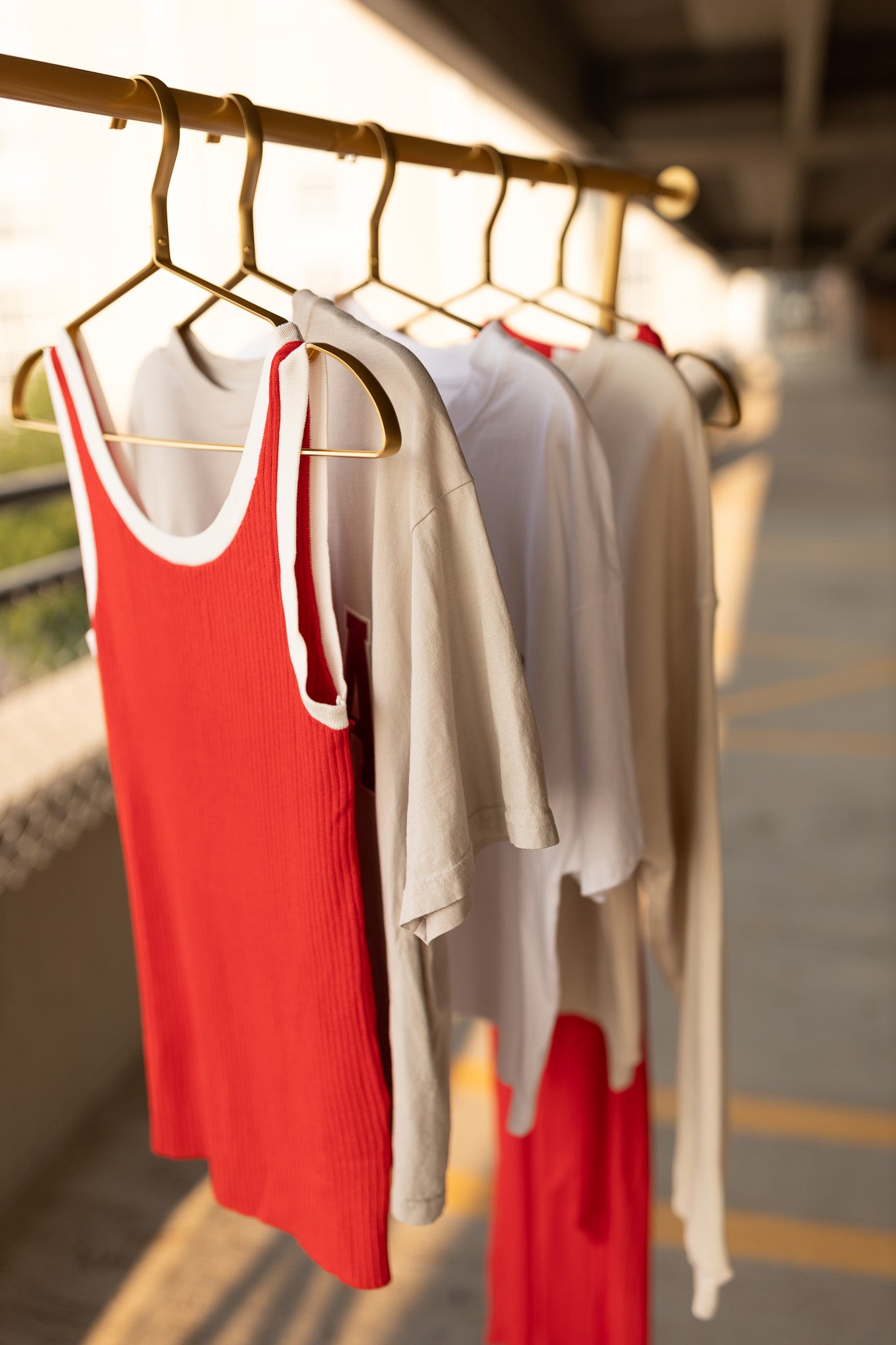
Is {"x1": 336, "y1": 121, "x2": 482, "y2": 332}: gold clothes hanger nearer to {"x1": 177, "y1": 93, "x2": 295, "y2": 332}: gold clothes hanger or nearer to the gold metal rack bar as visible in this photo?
the gold metal rack bar

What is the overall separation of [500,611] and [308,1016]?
0.44 meters

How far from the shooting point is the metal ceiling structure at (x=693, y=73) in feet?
9.80

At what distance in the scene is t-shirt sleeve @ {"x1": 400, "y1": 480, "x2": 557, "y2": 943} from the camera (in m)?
0.90

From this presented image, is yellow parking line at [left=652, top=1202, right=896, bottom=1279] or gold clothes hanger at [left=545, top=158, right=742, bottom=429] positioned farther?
yellow parking line at [left=652, top=1202, right=896, bottom=1279]

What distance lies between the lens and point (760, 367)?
28.6 metres

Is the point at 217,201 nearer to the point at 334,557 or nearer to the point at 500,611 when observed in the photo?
the point at 334,557

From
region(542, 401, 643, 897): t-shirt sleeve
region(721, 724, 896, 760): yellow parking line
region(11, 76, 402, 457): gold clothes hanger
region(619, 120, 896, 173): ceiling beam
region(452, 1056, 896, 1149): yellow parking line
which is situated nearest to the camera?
region(11, 76, 402, 457): gold clothes hanger

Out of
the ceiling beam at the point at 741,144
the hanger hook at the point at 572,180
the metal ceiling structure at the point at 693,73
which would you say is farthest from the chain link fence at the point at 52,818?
the ceiling beam at the point at 741,144

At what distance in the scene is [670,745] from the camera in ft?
4.51

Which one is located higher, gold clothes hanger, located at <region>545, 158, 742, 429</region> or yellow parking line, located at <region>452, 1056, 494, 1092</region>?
gold clothes hanger, located at <region>545, 158, 742, 429</region>

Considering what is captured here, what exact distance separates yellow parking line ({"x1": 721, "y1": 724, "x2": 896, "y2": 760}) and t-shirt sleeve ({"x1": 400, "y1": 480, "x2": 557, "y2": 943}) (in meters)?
3.77

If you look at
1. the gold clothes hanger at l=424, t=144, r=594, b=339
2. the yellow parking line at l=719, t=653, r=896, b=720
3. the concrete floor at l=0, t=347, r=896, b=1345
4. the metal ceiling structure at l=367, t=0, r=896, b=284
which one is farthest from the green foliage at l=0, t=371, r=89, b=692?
the yellow parking line at l=719, t=653, r=896, b=720

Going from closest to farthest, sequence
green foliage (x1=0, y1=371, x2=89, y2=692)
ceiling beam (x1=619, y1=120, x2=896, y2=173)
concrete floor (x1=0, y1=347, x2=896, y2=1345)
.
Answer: concrete floor (x1=0, y1=347, x2=896, y2=1345) < green foliage (x1=0, y1=371, x2=89, y2=692) < ceiling beam (x1=619, y1=120, x2=896, y2=173)

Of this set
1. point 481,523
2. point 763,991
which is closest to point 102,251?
point 481,523
